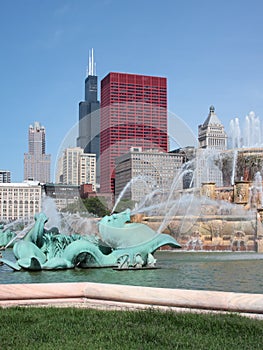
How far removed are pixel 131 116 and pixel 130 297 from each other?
92.8 ft

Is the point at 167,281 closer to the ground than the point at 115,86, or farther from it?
closer to the ground

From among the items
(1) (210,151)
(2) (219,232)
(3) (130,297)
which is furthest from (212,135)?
(3) (130,297)

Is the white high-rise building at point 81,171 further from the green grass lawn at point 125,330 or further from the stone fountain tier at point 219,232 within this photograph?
the green grass lawn at point 125,330

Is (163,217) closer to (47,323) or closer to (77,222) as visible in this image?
(77,222)

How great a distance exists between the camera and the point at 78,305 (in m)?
8.53

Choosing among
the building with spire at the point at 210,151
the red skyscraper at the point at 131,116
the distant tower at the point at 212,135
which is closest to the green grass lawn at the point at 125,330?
the red skyscraper at the point at 131,116

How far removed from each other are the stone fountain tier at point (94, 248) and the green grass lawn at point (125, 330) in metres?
9.20

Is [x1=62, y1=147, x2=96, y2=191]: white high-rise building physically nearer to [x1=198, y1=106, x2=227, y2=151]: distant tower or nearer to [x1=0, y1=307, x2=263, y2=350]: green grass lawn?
[x1=198, y1=106, x2=227, y2=151]: distant tower

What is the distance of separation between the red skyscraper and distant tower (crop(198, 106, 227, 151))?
27.0 m

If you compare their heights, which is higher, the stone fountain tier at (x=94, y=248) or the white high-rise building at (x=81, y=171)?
the white high-rise building at (x=81, y=171)

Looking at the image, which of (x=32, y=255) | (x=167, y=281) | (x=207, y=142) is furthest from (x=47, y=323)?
(x=207, y=142)

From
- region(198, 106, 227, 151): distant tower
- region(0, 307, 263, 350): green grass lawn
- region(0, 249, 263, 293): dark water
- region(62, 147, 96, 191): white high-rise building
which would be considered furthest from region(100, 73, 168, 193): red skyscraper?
region(198, 106, 227, 151): distant tower

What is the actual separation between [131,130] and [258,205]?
Answer: 32.4ft

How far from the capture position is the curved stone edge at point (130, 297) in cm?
747
